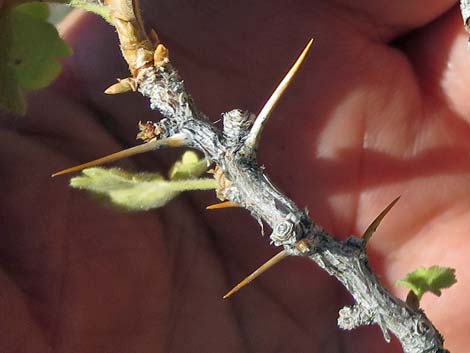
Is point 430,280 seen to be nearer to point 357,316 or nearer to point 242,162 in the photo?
point 357,316

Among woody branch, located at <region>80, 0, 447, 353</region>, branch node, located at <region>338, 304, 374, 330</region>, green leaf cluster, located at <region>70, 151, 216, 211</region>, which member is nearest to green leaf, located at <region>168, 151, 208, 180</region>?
green leaf cluster, located at <region>70, 151, 216, 211</region>

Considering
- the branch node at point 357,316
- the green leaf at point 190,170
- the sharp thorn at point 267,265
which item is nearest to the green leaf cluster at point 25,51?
the green leaf at point 190,170

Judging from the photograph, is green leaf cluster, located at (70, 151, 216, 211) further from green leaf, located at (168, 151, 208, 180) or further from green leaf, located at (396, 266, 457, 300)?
green leaf, located at (396, 266, 457, 300)

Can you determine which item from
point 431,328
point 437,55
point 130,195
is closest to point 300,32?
point 437,55

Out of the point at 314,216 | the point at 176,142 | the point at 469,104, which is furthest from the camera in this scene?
the point at 469,104

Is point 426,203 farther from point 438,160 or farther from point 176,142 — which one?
point 176,142
